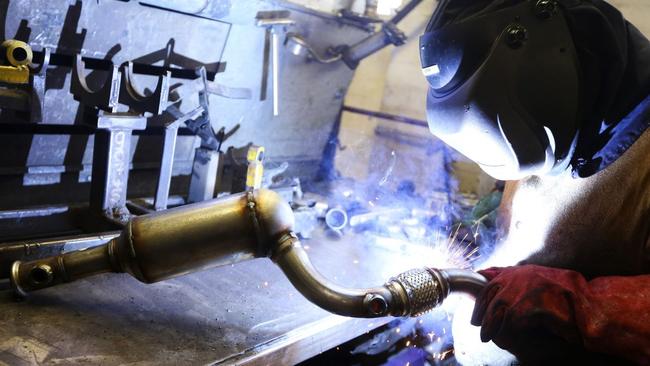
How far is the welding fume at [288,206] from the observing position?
51.2 inches

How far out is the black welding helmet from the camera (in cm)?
128

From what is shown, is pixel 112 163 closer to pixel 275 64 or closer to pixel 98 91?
pixel 98 91

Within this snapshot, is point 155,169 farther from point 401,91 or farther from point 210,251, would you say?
point 401,91

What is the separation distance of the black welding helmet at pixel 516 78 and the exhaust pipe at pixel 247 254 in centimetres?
44

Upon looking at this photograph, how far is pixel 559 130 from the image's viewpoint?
4.29 ft

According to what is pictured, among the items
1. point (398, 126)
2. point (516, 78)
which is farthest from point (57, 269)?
point (398, 126)

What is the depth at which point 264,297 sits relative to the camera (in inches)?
77.1

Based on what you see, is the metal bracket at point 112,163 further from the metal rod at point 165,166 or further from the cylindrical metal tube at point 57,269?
the cylindrical metal tube at point 57,269

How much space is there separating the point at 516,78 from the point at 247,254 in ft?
2.93

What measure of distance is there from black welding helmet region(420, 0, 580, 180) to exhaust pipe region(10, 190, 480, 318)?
17.3 inches

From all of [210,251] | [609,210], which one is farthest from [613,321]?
[210,251]

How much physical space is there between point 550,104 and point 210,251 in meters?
1.00

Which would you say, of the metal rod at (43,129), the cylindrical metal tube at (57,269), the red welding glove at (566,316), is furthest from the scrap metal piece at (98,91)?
the red welding glove at (566,316)

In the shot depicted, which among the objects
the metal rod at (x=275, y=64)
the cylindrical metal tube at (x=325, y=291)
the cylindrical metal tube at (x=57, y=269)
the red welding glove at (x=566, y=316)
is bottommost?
the cylindrical metal tube at (x=57, y=269)
